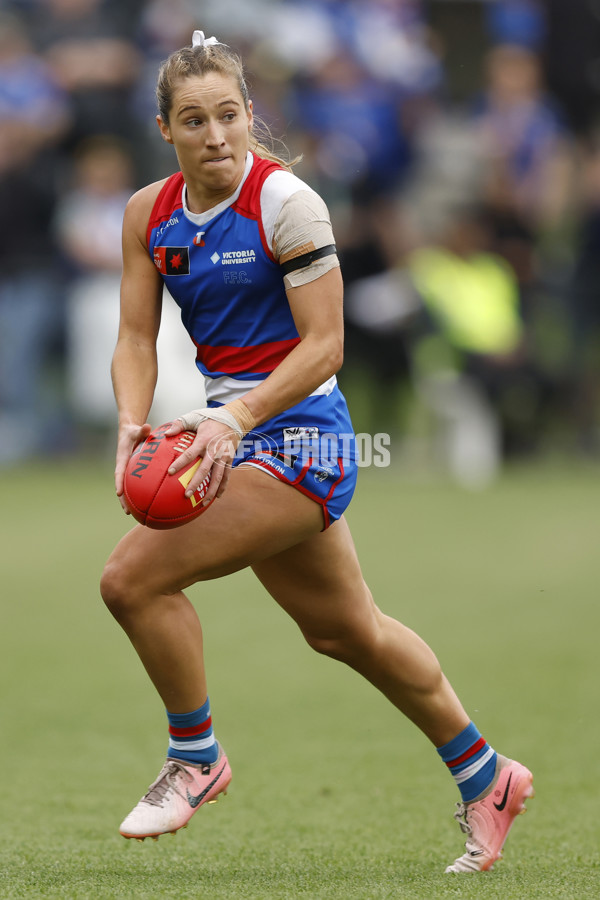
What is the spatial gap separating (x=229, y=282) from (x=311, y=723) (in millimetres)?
2612

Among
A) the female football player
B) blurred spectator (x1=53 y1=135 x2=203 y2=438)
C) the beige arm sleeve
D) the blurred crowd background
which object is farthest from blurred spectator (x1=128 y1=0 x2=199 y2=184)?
the beige arm sleeve

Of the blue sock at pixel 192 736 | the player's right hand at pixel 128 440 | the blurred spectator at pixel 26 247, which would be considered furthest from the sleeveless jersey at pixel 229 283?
the blurred spectator at pixel 26 247

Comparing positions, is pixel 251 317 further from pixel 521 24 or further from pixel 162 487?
pixel 521 24

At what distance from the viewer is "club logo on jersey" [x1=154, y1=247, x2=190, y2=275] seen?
3.99 m

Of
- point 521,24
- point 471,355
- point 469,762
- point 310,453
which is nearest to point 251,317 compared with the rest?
point 310,453

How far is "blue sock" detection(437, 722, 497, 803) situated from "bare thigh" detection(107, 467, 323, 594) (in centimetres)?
90

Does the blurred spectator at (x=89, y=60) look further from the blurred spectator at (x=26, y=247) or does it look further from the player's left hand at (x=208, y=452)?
the player's left hand at (x=208, y=452)

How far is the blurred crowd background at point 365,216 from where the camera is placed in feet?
42.1

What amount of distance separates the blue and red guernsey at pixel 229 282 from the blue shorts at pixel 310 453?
15 cm

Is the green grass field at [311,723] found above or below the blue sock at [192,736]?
below

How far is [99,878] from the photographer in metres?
3.83

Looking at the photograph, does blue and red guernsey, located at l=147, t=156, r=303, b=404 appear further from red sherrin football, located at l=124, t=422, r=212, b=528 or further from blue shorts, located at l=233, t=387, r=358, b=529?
red sherrin football, located at l=124, t=422, r=212, b=528

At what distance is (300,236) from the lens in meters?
3.83

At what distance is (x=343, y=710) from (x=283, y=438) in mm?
2527
